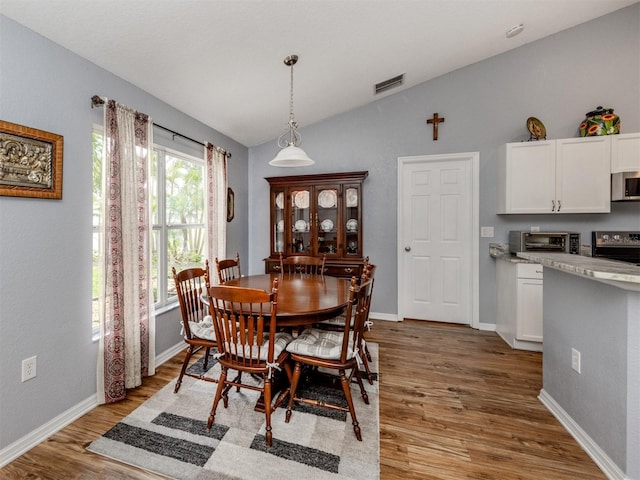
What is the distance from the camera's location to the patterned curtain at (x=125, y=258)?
206cm

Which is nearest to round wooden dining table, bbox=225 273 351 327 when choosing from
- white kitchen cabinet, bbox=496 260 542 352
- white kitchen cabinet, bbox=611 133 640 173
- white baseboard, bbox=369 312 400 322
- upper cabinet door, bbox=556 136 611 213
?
white baseboard, bbox=369 312 400 322

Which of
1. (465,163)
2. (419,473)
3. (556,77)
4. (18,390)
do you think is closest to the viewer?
(419,473)

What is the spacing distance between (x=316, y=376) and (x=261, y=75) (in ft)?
8.82

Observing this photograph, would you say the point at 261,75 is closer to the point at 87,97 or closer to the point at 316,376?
the point at 87,97

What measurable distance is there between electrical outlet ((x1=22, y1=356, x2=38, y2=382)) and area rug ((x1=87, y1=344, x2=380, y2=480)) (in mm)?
542

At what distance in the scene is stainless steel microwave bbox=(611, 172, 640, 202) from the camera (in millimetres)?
2748

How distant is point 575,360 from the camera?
1745 millimetres

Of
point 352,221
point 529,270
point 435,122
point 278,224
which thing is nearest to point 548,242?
point 529,270

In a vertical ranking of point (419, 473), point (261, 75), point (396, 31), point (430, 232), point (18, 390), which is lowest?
point (419, 473)

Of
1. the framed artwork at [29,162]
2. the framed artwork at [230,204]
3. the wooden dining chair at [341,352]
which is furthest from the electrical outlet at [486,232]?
the framed artwork at [29,162]

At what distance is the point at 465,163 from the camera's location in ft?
11.9

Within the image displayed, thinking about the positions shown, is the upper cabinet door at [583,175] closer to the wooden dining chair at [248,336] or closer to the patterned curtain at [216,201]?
the wooden dining chair at [248,336]

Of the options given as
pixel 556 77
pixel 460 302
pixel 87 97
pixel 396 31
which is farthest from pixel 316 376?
pixel 556 77

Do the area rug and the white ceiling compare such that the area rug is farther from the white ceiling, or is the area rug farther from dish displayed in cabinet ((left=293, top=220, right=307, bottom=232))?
the white ceiling
